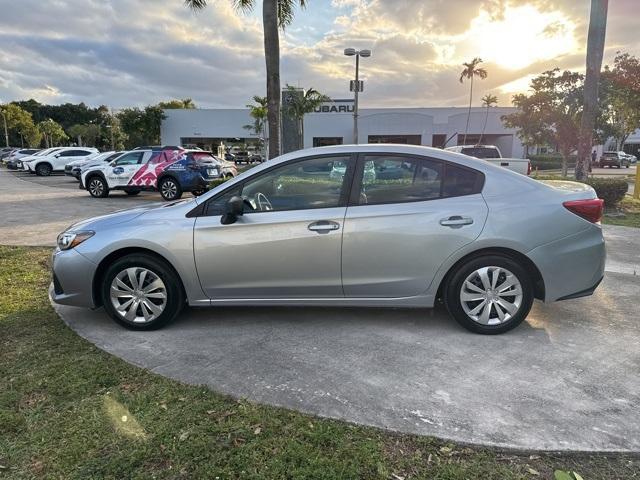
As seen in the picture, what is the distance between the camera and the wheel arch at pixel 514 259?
12.8 feet

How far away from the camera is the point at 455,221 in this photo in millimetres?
3836

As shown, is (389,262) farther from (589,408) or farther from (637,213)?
(637,213)

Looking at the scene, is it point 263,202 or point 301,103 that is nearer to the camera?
point 263,202

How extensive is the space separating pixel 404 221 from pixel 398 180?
38 centimetres

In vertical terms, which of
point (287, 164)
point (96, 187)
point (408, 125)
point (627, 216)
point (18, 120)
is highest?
point (18, 120)

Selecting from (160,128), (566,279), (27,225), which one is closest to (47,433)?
(566,279)

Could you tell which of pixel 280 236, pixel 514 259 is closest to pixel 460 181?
pixel 514 259

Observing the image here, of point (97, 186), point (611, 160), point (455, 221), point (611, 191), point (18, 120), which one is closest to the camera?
point (455, 221)

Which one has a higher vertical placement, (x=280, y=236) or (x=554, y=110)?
(x=554, y=110)

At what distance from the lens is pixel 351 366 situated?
3.50 metres

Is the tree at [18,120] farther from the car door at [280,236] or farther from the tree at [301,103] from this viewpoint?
the car door at [280,236]

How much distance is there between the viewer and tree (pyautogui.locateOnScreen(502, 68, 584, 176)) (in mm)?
30094

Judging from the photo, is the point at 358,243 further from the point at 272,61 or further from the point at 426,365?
the point at 272,61

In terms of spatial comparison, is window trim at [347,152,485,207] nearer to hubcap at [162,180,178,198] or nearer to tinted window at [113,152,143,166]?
hubcap at [162,180,178,198]
